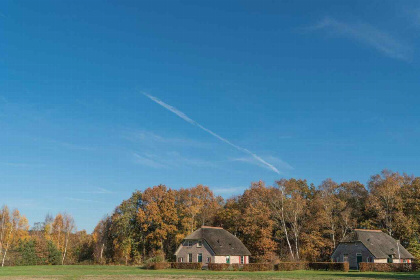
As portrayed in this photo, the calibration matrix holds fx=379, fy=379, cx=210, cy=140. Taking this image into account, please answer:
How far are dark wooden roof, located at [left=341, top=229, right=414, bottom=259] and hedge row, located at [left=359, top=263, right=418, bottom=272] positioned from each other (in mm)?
7637

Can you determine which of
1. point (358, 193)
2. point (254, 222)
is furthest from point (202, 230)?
point (358, 193)

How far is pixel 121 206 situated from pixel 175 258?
16.3m

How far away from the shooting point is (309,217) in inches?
2894

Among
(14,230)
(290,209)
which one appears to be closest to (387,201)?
(290,209)

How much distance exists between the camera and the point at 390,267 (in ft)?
169

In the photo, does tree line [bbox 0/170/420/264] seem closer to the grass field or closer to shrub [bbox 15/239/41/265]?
shrub [bbox 15/239/41/265]

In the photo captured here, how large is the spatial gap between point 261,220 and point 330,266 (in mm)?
19326

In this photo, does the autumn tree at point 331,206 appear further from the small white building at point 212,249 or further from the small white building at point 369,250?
the small white building at point 212,249

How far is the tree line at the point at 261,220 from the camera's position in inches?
2712

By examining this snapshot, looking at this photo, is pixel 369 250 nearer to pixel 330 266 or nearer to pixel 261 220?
pixel 330 266

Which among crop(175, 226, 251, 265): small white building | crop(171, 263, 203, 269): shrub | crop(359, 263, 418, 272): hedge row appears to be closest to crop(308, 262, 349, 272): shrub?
crop(359, 263, 418, 272): hedge row

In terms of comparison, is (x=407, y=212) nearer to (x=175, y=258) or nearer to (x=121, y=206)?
(x=175, y=258)

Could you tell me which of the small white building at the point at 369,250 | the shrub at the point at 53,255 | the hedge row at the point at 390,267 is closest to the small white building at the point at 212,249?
the small white building at the point at 369,250

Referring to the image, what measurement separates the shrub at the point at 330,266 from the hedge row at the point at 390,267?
2495 millimetres
